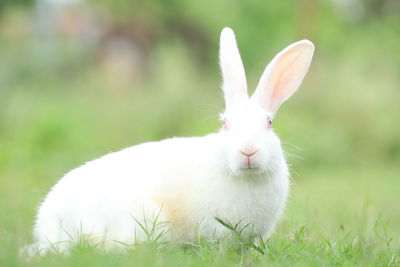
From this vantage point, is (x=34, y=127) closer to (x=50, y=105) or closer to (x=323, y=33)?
(x=50, y=105)

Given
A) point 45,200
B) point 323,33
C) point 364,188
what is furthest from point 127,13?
point 45,200

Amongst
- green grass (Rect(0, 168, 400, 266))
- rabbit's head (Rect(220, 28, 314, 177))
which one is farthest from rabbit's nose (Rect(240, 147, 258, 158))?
green grass (Rect(0, 168, 400, 266))

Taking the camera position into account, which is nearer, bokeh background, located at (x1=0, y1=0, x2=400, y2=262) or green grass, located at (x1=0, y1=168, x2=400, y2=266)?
green grass, located at (x1=0, y1=168, x2=400, y2=266)

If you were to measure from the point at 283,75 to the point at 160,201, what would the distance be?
1159 millimetres

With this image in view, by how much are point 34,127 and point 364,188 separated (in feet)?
16.6

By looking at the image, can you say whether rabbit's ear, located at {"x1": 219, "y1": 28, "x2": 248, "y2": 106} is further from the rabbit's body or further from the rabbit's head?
the rabbit's body

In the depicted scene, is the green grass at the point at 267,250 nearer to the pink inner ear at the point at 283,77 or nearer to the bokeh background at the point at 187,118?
the bokeh background at the point at 187,118

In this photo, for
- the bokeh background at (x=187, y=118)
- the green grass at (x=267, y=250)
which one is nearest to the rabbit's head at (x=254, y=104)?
the green grass at (x=267, y=250)

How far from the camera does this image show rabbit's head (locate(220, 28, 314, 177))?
161 inches

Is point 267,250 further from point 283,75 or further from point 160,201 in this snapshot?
point 283,75

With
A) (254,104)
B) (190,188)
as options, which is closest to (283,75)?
(254,104)

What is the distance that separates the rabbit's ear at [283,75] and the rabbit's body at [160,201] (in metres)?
0.38

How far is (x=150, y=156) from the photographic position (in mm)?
4566

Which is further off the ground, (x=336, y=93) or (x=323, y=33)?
(x=323, y=33)
